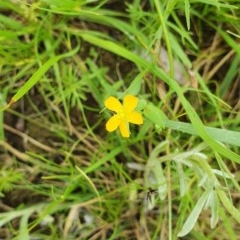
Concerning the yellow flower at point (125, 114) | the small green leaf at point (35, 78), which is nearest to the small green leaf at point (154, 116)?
the yellow flower at point (125, 114)

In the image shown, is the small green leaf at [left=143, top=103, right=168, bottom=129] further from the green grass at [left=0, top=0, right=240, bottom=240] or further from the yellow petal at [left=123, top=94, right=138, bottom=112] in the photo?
the green grass at [left=0, top=0, right=240, bottom=240]

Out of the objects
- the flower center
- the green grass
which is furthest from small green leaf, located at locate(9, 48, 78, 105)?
the flower center

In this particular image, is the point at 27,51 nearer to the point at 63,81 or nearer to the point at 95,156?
the point at 63,81

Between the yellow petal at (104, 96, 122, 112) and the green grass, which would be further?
the green grass

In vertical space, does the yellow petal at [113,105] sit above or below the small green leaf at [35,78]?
below

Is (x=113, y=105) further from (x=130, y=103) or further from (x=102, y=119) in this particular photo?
(x=102, y=119)

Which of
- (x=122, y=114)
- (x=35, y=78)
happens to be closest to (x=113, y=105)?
(x=122, y=114)

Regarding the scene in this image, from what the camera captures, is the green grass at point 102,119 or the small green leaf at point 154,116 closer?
the small green leaf at point 154,116

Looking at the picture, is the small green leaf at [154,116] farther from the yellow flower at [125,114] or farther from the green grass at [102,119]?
the green grass at [102,119]
